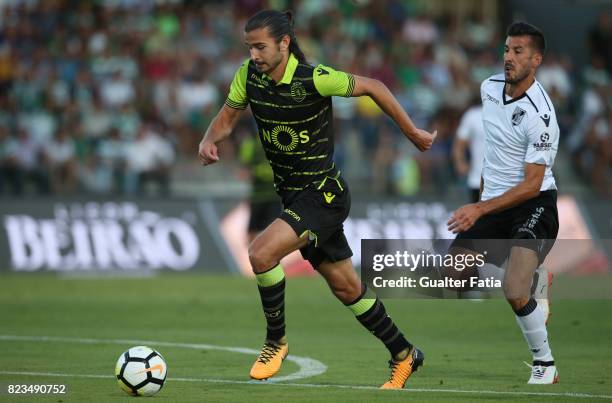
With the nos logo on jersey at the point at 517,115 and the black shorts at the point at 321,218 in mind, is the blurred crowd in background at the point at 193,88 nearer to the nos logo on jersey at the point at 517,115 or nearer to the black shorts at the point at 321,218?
the black shorts at the point at 321,218

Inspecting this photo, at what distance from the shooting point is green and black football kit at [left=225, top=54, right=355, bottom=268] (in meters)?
8.65

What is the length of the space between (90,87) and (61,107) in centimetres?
79

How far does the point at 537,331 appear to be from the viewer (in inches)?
352

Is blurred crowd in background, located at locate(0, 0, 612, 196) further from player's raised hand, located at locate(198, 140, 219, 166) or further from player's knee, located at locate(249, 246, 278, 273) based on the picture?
player's knee, located at locate(249, 246, 278, 273)

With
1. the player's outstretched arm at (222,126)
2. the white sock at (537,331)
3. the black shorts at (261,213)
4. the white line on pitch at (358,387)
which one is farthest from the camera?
the black shorts at (261,213)

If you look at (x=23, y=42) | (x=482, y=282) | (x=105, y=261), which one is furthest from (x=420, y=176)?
(x=482, y=282)

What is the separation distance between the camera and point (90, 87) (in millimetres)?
23859

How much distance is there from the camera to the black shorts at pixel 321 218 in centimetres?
865

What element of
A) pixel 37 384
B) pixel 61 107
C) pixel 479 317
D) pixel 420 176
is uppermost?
pixel 61 107

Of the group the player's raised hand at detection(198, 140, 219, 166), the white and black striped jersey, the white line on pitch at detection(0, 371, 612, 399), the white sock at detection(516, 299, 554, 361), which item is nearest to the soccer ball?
the white line on pitch at detection(0, 371, 612, 399)

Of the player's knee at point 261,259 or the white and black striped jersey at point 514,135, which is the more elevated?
the white and black striped jersey at point 514,135

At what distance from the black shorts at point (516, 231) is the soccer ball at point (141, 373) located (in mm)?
2378

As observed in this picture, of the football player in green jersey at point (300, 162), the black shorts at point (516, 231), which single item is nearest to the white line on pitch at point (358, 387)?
the football player in green jersey at point (300, 162)

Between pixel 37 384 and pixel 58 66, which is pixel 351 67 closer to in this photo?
pixel 58 66
